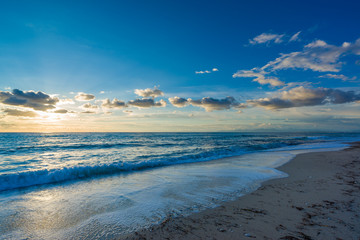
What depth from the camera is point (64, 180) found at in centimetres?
867

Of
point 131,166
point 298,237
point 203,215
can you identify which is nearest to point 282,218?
point 298,237

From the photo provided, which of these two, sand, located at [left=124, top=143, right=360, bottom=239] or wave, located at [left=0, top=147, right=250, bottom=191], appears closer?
sand, located at [left=124, top=143, right=360, bottom=239]

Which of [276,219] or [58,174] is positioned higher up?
[276,219]

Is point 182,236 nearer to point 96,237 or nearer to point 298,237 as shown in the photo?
point 96,237

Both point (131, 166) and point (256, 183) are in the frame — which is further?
point (131, 166)

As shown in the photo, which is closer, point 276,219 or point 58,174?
point 276,219

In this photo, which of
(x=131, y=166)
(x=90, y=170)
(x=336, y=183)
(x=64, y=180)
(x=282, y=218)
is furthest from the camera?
(x=131, y=166)

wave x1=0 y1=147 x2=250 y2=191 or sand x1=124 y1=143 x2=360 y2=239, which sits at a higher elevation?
sand x1=124 y1=143 x2=360 y2=239

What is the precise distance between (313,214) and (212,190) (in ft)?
10.1

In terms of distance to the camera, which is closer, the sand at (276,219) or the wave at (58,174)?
the sand at (276,219)

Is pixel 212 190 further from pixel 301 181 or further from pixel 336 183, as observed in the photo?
pixel 336 183

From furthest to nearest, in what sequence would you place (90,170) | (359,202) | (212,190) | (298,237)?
1. (90,170)
2. (212,190)
3. (359,202)
4. (298,237)

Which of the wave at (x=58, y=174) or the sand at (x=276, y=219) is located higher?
the sand at (x=276, y=219)

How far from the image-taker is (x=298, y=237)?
3.39m
